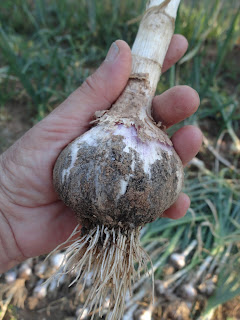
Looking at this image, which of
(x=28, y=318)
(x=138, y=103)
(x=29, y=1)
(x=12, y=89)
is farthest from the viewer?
(x=29, y=1)

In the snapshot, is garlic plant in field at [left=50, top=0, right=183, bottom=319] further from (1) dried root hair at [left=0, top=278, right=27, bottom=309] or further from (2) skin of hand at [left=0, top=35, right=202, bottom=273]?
(1) dried root hair at [left=0, top=278, right=27, bottom=309]

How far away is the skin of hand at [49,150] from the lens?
1.04 meters

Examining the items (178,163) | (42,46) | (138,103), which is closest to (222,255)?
(178,163)

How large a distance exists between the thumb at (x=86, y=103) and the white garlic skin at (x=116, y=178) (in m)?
0.20

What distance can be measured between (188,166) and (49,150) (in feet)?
2.87

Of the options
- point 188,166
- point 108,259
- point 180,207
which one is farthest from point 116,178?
point 188,166

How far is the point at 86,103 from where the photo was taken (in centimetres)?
108

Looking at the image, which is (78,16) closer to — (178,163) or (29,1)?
(29,1)

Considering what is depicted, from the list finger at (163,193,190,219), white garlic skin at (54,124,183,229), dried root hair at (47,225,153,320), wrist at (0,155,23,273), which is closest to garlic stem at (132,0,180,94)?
white garlic skin at (54,124,183,229)

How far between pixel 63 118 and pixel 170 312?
2.87 ft

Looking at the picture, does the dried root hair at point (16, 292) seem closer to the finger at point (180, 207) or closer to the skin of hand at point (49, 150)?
the skin of hand at point (49, 150)

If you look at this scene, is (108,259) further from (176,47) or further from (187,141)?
(176,47)

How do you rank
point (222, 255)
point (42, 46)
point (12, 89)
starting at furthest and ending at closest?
point (42, 46) → point (12, 89) → point (222, 255)

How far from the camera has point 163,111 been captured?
1.08 m
